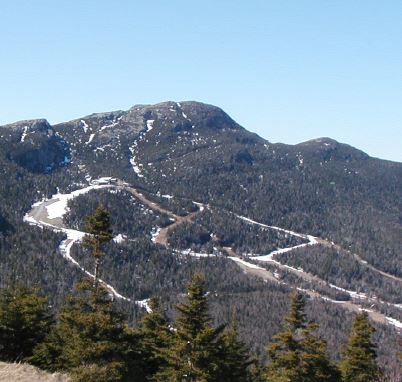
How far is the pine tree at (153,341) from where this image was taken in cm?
4700

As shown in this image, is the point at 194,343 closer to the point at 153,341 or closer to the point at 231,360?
the point at 153,341

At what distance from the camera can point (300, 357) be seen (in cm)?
4512

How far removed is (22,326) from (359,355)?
1176 inches

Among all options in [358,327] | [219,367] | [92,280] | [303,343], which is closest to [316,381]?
[303,343]

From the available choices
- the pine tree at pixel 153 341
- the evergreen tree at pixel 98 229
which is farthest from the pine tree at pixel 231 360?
the evergreen tree at pixel 98 229

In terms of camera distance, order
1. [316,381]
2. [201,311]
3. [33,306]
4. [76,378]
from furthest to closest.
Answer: [33,306] < [316,381] < [201,311] < [76,378]

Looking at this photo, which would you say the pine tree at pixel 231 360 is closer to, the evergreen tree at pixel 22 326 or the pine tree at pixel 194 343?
the pine tree at pixel 194 343

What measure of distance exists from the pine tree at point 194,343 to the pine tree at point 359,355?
45.9 feet

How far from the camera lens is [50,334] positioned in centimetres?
4625

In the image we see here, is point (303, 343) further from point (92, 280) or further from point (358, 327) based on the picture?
point (92, 280)

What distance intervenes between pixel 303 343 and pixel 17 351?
2448cm

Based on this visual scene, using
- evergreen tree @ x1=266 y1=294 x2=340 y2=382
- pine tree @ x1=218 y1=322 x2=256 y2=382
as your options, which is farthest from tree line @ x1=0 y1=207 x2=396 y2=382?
pine tree @ x1=218 y1=322 x2=256 y2=382

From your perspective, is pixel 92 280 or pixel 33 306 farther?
pixel 33 306

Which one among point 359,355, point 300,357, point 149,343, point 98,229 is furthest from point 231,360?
point 98,229
